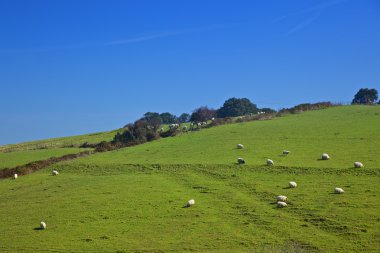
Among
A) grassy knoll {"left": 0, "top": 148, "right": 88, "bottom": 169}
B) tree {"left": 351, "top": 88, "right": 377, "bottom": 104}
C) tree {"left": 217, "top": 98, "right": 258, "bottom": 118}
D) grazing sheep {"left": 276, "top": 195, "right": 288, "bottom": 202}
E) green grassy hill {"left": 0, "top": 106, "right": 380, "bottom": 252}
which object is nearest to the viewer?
green grassy hill {"left": 0, "top": 106, "right": 380, "bottom": 252}

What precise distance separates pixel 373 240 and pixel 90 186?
23.3 metres

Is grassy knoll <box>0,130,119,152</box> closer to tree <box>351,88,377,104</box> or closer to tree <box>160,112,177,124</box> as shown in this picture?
tree <box>160,112,177,124</box>

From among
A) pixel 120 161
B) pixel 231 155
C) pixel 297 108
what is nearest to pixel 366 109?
pixel 297 108

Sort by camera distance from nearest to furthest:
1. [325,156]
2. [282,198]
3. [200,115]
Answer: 1. [282,198]
2. [325,156]
3. [200,115]

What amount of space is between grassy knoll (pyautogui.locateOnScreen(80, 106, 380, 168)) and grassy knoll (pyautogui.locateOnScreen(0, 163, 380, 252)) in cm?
402

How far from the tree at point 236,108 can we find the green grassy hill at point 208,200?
6827cm

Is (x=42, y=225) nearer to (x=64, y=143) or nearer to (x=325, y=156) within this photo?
(x=325, y=156)

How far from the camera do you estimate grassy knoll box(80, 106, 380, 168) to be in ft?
126

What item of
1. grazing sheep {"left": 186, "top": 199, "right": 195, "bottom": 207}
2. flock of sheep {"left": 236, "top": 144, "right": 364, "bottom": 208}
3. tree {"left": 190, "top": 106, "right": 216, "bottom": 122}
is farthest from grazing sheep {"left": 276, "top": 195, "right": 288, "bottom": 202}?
tree {"left": 190, "top": 106, "right": 216, "bottom": 122}

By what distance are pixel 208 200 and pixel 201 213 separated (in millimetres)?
2665

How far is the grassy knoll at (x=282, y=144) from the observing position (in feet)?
126

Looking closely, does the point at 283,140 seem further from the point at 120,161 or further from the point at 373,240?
the point at 373,240

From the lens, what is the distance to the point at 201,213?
86.4 feet

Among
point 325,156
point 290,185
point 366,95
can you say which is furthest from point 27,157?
point 366,95
